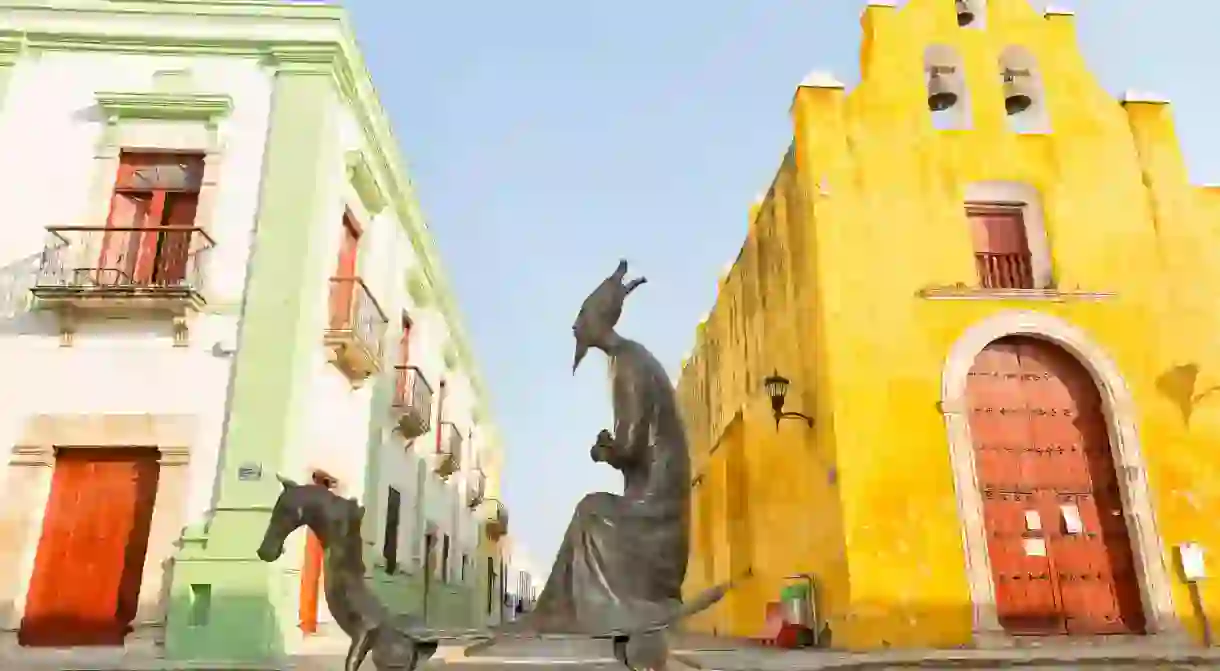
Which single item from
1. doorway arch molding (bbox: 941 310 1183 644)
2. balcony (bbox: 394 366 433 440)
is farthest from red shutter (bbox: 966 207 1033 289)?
balcony (bbox: 394 366 433 440)

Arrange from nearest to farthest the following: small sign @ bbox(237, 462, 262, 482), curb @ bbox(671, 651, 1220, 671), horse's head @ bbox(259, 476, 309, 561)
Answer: horse's head @ bbox(259, 476, 309, 561) < curb @ bbox(671, 651, 1220, 671) < small sign @ bbox(237, 462, 262, 482)

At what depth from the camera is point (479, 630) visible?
11.4 feet

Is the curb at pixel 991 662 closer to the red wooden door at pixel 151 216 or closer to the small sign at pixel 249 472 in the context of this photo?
the small sign at pixel 249 472

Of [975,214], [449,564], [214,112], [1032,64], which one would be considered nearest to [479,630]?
[214,112]

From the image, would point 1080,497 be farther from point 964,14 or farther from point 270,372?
point 270,372

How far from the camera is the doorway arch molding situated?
879 centimetres

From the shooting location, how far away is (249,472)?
26.0ft

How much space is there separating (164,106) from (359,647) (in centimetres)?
800

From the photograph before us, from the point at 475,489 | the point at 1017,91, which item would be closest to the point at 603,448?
the point at 1017,91

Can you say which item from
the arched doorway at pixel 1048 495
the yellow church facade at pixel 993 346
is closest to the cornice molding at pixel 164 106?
the yellow church facade at pixel 993 346

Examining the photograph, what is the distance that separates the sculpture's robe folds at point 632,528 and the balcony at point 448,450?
39.7 ft

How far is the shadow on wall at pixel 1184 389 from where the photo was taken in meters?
9.56

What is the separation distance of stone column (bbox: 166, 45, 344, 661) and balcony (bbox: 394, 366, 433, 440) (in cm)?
326

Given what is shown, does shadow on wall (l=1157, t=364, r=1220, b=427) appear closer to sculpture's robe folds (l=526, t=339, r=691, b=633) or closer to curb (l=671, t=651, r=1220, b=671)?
curb (l=671, t=651, r=1220, b=671)
